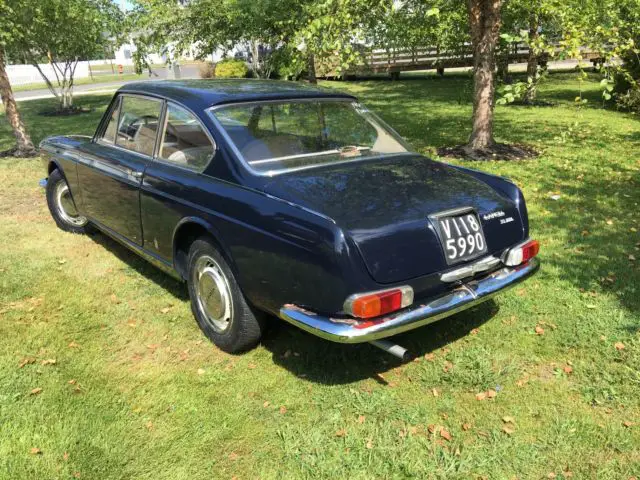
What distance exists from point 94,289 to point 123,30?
12.8 metres

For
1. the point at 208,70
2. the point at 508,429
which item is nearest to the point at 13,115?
the point at 508,429

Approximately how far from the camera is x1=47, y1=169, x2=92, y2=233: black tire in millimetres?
5762

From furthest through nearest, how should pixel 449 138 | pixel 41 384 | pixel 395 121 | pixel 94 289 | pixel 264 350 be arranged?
pixel 395 121 → pixel 449 138 → pixel 94 289 → pixel 264 350 → pixel 41 384

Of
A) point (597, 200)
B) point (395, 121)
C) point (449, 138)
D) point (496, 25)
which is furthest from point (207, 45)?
point (597, 200)

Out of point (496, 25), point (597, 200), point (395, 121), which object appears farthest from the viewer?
point (395, 121)

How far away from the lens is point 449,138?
34.9ft

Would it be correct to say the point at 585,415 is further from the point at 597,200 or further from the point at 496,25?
the point at 496,25

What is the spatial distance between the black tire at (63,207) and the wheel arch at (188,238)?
2.36 metres

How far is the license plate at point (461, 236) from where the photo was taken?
304cm

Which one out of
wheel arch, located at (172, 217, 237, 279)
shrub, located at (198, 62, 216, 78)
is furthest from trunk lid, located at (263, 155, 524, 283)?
shrub, located at (198, 62, 216, 78)

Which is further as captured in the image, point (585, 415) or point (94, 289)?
point (94, 289)

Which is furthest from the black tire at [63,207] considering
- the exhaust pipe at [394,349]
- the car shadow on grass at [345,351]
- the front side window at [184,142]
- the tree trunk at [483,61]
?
the tree trunk at [483,61]

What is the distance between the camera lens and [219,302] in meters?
3.56

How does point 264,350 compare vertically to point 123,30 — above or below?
below
